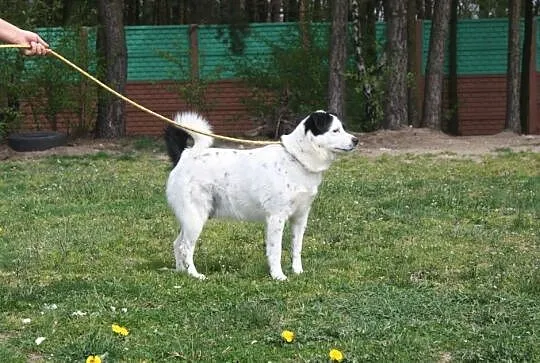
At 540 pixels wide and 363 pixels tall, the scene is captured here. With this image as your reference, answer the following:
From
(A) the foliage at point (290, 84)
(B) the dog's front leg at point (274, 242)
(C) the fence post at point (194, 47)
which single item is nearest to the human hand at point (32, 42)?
(B) the dog's front leg at point (274, 242)

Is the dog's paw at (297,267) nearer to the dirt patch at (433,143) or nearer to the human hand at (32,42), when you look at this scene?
the human hand at (32,42)

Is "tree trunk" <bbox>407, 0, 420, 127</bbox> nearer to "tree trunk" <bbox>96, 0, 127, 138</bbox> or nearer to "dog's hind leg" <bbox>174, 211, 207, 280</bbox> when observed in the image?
"tree trunk" <bbox>96, 0, 127, 138</bbox>

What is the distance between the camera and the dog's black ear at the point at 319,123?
19.7 ft

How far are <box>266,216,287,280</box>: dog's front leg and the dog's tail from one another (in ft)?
2.81

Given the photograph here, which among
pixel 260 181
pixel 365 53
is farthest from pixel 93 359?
pixel 365 53

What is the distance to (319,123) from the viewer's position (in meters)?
6.02

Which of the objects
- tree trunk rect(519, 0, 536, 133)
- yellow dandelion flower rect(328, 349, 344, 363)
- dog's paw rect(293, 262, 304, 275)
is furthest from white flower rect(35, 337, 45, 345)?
tree trunk rect(519, 0, 536, 133)

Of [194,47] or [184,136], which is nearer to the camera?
[184,136]

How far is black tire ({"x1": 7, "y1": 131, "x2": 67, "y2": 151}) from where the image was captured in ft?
50.2

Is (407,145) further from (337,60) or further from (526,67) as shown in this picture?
(526,67)

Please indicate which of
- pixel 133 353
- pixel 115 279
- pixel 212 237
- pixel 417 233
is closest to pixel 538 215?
pixel 417 233

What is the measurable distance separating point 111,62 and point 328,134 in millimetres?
→ 11488

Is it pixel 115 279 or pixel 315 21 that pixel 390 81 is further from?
pixel 115 279

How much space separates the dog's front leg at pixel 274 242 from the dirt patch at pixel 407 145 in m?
8.65
